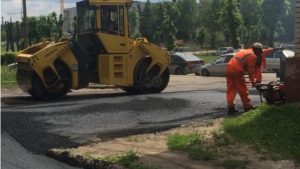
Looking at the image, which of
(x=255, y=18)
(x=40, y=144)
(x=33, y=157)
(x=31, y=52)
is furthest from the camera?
(x=255, y=18)

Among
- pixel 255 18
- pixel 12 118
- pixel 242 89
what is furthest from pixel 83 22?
pixel 255 18

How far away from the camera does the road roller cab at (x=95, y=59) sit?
50.4ft

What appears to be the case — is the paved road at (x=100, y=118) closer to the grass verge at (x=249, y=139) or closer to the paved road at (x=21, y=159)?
the paved road at (x=21, y=159)

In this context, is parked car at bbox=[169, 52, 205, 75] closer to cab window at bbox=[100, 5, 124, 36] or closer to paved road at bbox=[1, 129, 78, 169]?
cab window at bbox=[100, 5, 124, 36]

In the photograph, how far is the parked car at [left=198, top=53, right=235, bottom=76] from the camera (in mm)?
28359

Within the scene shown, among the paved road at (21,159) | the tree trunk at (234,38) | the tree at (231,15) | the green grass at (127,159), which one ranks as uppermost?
the tree at (231,15)

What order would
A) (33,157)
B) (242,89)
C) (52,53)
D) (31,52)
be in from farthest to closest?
(31,52)
(52,53)
(242,89)
(33,157)

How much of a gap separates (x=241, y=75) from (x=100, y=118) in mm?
3114

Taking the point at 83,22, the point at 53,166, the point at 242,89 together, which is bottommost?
the point at 53,166

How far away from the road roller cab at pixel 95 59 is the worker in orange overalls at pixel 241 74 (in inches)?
248

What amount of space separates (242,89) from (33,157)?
471 centimetres

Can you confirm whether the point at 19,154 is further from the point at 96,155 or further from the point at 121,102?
the point at 121,102

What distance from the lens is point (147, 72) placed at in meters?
17.0

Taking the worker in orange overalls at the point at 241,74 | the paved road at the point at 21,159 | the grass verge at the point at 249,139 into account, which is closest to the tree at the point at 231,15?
the worker in orange overalls at the point at 241,74
